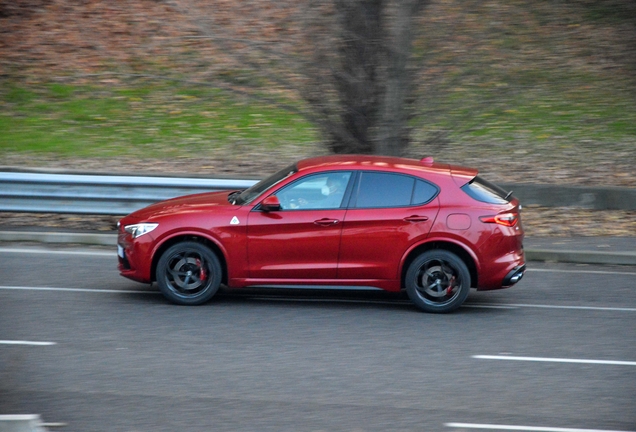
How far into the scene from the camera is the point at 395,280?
8.63 m

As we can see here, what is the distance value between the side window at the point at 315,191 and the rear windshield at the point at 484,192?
1.29 metres

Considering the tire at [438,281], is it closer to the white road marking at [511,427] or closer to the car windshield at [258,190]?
the car windshield at [258,190]

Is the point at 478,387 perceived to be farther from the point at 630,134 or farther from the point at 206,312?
the point at 630,134

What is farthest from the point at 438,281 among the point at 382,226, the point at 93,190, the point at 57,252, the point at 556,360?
the point at 93,190

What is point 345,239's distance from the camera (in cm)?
855

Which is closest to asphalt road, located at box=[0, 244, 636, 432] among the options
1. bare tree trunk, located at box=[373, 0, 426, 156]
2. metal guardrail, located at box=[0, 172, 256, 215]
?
metal guardrail, located at box=[0, 172, 256, 215]

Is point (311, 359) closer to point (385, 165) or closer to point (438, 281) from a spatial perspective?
point (438, 281)

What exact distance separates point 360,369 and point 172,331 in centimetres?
199

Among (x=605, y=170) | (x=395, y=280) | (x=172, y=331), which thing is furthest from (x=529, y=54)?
(x=172, y=331)

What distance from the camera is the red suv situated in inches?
337

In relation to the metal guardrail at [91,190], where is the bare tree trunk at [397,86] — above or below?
above

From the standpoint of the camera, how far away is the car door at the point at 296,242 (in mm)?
8570

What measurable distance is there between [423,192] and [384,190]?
41cm

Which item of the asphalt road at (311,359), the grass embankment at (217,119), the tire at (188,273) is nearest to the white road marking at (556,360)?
the asphalt road at (311,359)
